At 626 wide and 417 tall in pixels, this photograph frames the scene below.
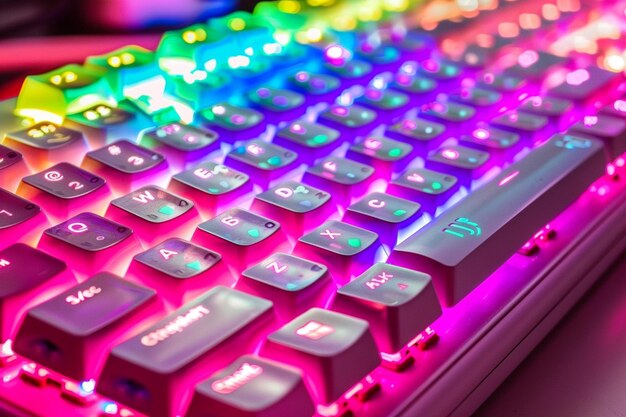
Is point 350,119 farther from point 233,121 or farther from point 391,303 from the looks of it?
point 391,303

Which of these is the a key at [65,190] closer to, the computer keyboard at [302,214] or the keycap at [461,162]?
the computer keyboard at [302,214]

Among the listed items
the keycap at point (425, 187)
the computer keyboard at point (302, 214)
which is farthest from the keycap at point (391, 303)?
the keycap at point (425, 187)

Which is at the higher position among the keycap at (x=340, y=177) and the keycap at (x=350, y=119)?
the keycap at (x=350, y=119)

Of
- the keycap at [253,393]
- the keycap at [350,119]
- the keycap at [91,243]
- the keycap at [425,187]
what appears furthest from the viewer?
the keycap at [350,119]

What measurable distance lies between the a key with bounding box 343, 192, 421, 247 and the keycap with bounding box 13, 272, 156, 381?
169mm

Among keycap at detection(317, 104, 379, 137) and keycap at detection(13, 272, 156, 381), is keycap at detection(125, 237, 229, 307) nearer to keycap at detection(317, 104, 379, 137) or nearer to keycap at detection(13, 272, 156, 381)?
keycap at detection(13, 272, 156, 381)

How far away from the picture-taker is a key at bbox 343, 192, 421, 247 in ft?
1.82

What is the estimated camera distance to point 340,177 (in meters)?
0.61

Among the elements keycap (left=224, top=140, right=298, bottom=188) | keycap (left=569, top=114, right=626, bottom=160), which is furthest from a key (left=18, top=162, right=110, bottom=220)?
keycap (left=569, top=114, right=626, bottom=160)

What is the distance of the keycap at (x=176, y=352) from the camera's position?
39cm

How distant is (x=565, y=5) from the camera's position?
998mm

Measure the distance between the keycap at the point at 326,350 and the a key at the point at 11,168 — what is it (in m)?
0.25

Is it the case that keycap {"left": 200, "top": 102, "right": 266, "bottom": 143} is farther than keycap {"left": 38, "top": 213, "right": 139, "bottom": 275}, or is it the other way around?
keycap {"left": 200, "top": 102, "right": 266, "bottom": 143}

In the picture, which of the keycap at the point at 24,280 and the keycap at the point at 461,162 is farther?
the keycap at the point at 461,162
